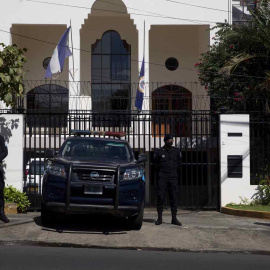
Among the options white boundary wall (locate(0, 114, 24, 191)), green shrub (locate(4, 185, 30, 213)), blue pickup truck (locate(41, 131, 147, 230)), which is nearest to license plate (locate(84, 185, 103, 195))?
blue pickup truck (locate(41, 131, 147, 230))

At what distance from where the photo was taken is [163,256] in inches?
335

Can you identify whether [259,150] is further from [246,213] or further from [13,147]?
[13,147]

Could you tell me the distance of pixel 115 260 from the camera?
7945 mm

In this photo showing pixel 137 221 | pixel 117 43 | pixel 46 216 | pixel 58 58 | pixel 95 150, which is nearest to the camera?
pixel 137 221

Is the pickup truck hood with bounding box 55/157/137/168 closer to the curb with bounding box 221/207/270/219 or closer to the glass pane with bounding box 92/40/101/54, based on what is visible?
the curb with bounding box 221/207/270/219

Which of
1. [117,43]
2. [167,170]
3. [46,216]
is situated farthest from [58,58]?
[46,216]

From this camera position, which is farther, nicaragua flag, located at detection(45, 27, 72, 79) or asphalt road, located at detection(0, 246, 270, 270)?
nicaragua flag, located at detection(45, 27, 72, 79)

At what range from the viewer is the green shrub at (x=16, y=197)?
43.6 feet

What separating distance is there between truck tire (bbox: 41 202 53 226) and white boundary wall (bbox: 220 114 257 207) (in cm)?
512

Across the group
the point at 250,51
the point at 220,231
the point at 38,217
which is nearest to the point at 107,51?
the point at 250,51

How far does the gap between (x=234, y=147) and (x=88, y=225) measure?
4807mm

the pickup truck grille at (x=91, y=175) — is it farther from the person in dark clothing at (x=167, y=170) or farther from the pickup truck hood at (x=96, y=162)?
the person in dark clothing at (x=167, y=170)

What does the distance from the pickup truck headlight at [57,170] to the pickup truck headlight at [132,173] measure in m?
1.10

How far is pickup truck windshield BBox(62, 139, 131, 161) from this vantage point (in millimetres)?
10875
